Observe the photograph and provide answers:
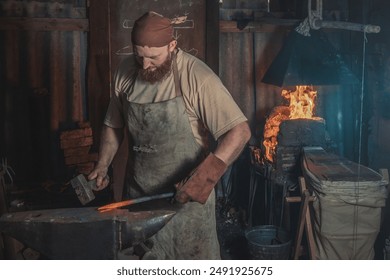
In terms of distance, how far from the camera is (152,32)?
8.65 ft

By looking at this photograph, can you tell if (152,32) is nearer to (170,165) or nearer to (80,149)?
(170,165)

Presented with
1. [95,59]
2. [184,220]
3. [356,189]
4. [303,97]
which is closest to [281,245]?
[356,189]

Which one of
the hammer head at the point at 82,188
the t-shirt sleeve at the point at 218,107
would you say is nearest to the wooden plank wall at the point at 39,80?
the hammer head at the point at 82,188

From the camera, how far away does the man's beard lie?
9.09ft

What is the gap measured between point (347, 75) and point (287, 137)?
0.96 m

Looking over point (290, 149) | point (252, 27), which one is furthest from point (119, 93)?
point (252, 27)

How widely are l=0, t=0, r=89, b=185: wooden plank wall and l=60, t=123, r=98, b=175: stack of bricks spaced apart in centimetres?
15

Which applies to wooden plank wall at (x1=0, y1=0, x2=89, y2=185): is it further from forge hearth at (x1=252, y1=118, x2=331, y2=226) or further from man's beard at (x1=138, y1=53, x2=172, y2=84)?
man's beard at (x1=138, y1=53, x2=172, y2=84)

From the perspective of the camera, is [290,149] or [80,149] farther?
[80,149]

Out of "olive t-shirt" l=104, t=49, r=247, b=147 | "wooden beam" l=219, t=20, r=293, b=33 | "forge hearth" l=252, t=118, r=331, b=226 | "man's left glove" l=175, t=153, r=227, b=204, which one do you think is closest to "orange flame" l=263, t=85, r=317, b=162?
"forge hearth" l=252, t=118, r=331, b=226

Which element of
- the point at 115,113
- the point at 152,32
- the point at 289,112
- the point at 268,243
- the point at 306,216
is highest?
the point at 152,32

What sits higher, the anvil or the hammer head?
the hammer head

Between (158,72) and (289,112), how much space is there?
2651 millimetres

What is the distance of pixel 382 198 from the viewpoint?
3.65 m
